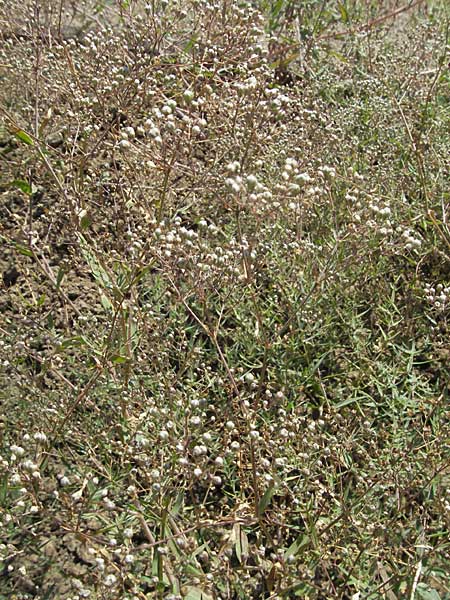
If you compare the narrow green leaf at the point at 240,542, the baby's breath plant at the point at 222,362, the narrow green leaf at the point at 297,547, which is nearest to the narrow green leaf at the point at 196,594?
the baby's breath plant at the point at 222,362

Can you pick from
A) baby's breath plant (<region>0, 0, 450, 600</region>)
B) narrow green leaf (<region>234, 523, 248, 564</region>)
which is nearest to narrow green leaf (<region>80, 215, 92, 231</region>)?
baby's breath plant (<region>0, 0, 450, 600</region>)

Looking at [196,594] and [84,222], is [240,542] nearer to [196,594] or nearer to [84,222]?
[196,594]

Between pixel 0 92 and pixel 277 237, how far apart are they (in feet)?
6.25

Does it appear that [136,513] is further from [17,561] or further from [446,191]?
[446,191]

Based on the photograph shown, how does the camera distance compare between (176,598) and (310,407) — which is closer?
(176,598)

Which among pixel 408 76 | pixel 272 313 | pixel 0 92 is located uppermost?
pixel 408 76

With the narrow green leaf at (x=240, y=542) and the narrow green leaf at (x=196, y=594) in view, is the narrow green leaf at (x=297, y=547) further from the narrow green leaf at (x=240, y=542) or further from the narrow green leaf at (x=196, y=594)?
the narrow green leaf at (x=196, y=594)

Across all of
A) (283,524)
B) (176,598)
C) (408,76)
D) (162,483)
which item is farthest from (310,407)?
(408,76)

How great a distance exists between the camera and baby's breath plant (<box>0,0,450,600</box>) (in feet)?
7.84

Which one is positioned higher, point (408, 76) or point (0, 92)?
point (408, 76)

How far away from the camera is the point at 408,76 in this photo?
432cm

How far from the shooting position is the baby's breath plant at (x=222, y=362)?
7.84ft

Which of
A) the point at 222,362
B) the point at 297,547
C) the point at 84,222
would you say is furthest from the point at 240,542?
the point at 84,222

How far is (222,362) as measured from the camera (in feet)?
7.95
